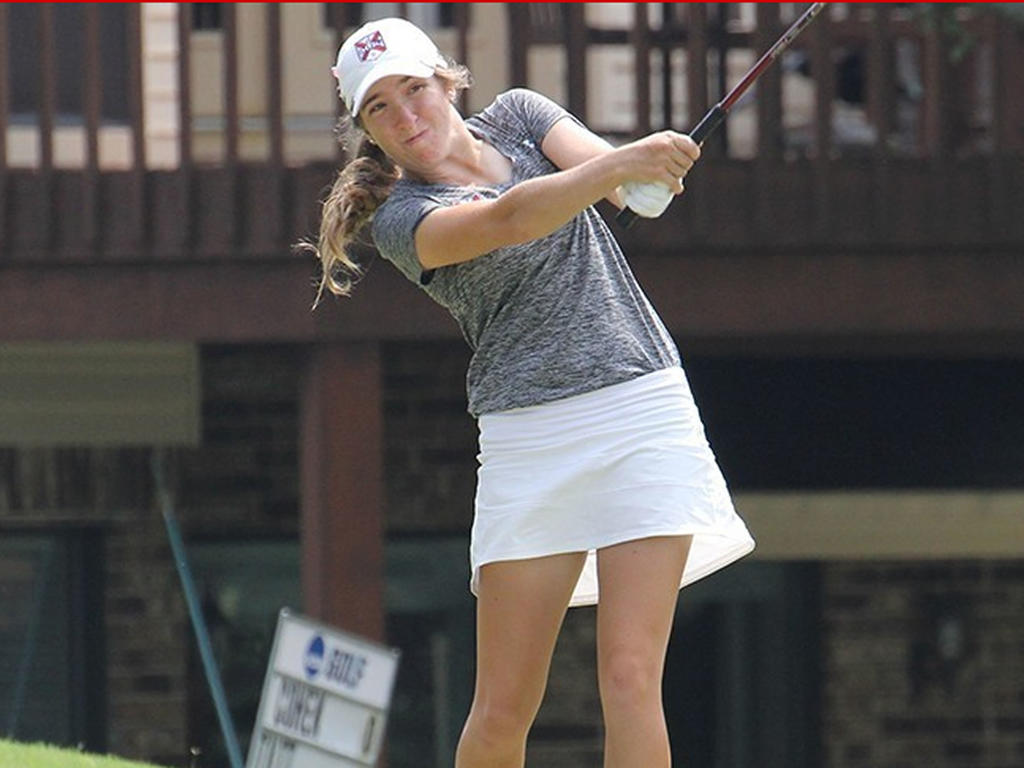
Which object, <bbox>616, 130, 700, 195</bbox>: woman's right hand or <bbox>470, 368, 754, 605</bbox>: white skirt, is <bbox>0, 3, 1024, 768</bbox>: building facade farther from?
<bbox>616, 130, 700, 195</bbox>: woman's right hand

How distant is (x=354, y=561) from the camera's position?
356 inches

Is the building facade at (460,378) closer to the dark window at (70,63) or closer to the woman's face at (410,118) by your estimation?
the dark window at (70,63)

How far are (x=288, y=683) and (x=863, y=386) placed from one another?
313 centimetres

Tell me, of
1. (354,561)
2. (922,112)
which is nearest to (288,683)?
(354,561)

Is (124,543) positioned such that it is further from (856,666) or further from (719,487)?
(719,487)

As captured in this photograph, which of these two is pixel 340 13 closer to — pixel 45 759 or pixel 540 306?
pixel 45 759

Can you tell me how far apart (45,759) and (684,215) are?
3507 mm

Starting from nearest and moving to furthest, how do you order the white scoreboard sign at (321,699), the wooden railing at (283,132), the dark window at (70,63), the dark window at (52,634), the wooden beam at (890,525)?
1. the white scoreboard sign at (321,699)
2. the wooden railing at (283,132)
3. the dark window at (70,63)
4. the wooden beam at (890,525)
5. the dark window at (52,634)

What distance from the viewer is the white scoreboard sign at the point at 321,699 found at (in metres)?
8.60

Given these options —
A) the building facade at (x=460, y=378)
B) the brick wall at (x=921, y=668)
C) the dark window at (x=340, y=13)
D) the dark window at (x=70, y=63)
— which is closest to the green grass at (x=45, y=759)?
the building facade at (x=460, y=378)

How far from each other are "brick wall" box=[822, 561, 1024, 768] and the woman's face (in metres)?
6.94

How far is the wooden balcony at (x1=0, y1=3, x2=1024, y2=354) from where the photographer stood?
8.79 meters

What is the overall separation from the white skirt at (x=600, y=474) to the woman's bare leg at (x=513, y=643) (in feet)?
0.14

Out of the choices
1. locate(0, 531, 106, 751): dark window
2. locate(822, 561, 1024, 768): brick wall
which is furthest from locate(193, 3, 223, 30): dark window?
locate(822, 561, 1024, 768): brick wall
